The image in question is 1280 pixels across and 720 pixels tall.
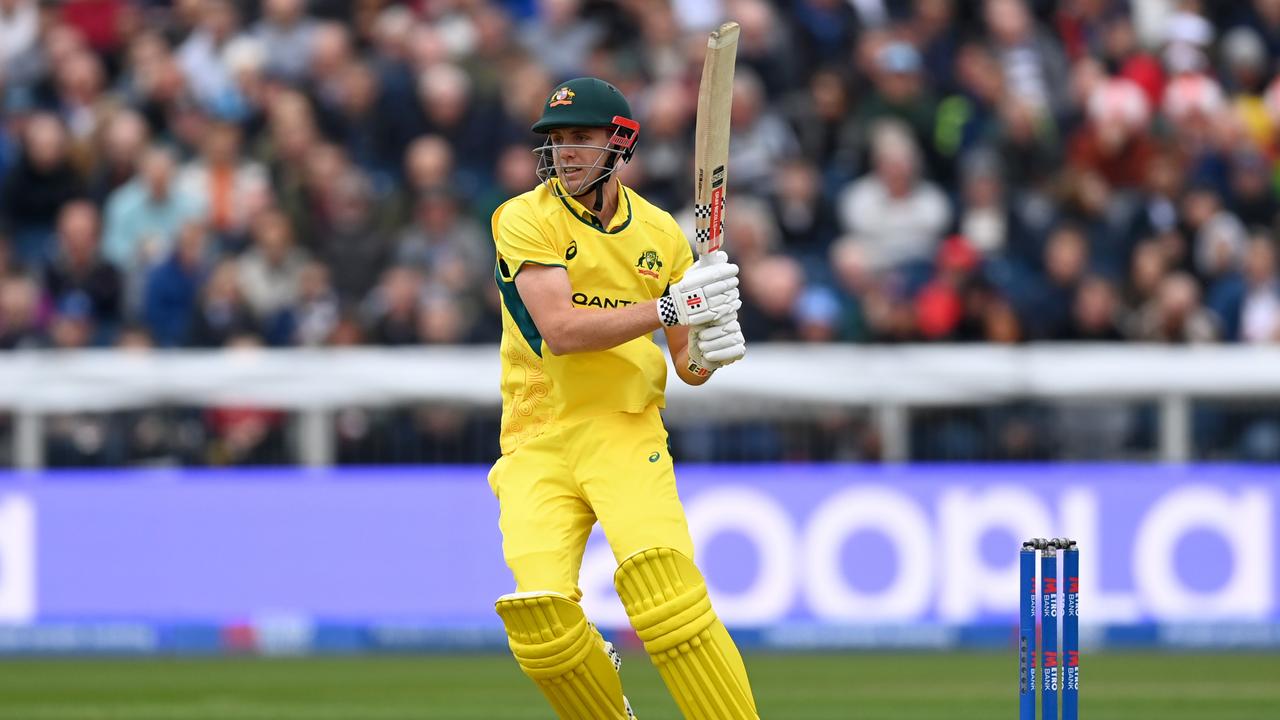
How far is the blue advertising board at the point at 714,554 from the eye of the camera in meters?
13.2

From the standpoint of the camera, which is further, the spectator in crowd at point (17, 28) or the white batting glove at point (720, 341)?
the spectator in crowd at point (17, 28)

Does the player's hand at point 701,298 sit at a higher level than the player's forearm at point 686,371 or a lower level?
higher

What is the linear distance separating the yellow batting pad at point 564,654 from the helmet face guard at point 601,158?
144 centimetres

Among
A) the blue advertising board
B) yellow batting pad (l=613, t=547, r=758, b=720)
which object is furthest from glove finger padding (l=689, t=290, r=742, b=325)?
the blue advertising board

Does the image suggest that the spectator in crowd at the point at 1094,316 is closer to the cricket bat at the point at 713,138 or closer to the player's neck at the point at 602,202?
the player's neck at the point at 602,202

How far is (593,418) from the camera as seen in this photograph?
729 cm

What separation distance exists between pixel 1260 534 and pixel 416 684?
17.9 feet

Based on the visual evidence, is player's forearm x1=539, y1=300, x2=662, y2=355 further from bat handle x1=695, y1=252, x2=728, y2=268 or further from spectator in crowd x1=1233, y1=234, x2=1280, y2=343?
spectator in crowd x1=1233, y1=234, x2=1280, y2=343

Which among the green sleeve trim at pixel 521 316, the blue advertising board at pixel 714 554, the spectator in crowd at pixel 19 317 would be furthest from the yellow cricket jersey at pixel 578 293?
the spectator in crowd at pixel 19 317

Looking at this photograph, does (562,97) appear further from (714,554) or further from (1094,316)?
(1094,316)

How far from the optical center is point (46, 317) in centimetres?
1482

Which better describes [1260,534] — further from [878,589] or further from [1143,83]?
[1143,83]

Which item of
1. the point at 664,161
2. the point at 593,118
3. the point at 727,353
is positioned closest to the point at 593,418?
the point at 727,353

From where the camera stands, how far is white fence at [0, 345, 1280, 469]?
13.4 m
